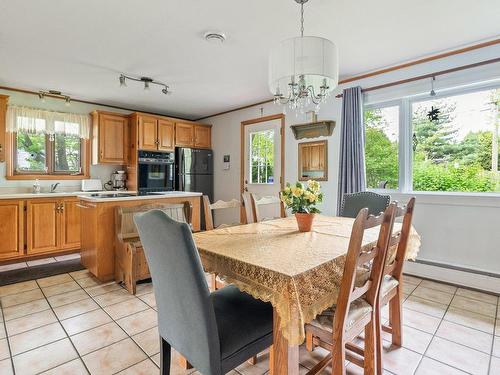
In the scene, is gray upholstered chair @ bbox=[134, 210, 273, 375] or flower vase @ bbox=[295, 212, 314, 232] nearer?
gray upholstered chair @ bbox=[134, 210, 273, 375]

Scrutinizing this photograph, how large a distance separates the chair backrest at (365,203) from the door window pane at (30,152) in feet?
14.8

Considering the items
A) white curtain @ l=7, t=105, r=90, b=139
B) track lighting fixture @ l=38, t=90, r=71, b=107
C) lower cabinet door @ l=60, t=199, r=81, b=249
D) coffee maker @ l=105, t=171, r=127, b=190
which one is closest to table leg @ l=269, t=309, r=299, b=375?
lower cabinet door @ l=60, t=199, r=81, b=249

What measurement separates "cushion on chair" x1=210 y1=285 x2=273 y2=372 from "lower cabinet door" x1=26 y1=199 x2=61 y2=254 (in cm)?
349

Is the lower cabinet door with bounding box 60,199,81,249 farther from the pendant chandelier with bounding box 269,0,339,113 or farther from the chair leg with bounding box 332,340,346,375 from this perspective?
the chair leg with bounding box 332,340,346,375

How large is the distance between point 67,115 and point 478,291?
585cm

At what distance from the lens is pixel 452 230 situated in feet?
9.72

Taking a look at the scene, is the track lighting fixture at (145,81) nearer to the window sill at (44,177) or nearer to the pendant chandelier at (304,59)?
the window sill at (44,177)

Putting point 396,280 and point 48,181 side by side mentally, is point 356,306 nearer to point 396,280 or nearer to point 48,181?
point 396,280

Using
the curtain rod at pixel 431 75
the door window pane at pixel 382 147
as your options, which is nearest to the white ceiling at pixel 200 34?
the curtain rod at pixel 431 75

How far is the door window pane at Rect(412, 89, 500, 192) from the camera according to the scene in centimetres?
283

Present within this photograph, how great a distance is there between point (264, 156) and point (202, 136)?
1551 millimetres

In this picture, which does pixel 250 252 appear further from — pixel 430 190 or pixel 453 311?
pixel 430 190

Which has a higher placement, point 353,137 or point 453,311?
point 353,137

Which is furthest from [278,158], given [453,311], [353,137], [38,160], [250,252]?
[38,160]
